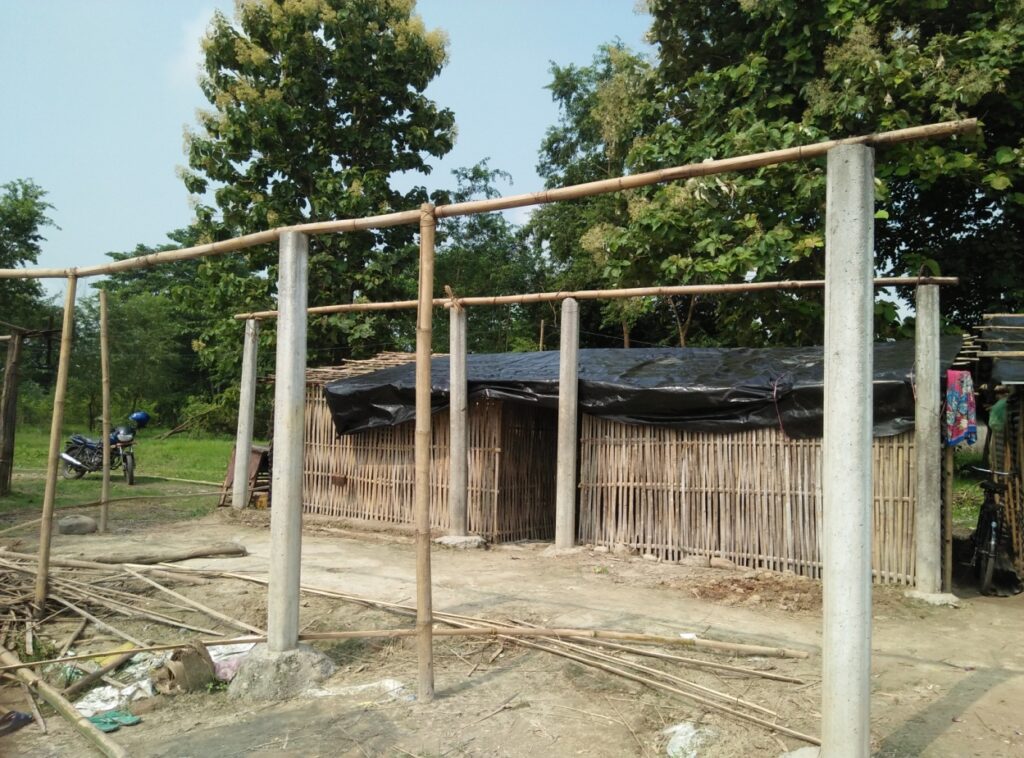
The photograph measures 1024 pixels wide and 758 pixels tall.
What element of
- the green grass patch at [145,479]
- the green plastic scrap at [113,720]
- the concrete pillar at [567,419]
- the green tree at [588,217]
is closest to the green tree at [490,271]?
the green tree at [588,217]

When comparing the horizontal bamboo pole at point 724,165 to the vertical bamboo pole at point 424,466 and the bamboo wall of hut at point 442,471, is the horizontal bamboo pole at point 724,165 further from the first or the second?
the bamboo wall of hut at point 442,471

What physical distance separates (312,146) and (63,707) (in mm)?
14143

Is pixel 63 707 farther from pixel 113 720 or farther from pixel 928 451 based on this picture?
pixel 928 451

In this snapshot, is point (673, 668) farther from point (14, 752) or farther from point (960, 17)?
point (960, 17)

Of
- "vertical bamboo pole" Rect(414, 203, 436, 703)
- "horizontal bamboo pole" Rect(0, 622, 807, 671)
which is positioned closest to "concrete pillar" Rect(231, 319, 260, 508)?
→ "horizontal bamboo pole" Rect(0, 622, 807, 671)

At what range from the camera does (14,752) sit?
12.4ft

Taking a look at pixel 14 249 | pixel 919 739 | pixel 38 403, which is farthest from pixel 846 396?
pixel 38 403

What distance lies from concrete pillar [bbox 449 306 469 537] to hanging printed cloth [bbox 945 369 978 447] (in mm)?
4784

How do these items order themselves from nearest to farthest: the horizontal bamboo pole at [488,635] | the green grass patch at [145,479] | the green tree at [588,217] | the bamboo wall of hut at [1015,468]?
the horizontal bamboo pole at [488,635], the bamboo wall of hut at [1015,468], the green grass patch at [145,479], the green tree at [588,217]

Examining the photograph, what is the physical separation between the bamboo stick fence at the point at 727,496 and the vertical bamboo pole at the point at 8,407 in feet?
26.3

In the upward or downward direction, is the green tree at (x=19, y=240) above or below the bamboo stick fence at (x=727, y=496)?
above

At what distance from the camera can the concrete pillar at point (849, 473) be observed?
9.78 feet

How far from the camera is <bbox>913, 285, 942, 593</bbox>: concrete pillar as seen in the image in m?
6.16

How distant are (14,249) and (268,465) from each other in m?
11.8
